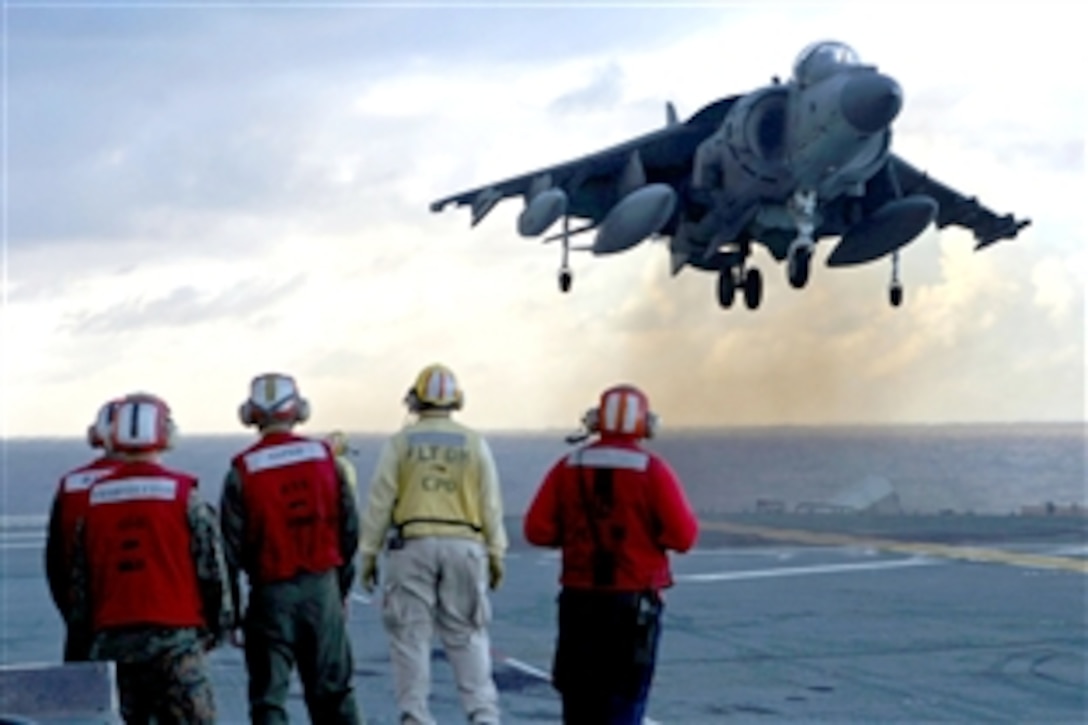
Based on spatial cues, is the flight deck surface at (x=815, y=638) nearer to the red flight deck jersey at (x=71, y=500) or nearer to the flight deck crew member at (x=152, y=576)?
the red flight deck jersey at (x=71, y=500)

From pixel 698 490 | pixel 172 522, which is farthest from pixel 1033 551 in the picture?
pixel 698 490

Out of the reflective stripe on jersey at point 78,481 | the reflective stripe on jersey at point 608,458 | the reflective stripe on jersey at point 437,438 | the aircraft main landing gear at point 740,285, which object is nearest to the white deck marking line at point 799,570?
the aircraft main landing gear at point 740,285

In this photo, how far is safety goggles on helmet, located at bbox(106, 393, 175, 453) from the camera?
302 inches

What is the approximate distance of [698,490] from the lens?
145 m

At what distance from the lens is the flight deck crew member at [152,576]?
755 cm

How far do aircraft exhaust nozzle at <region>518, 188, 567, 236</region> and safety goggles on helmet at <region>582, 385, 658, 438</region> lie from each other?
17884 mm

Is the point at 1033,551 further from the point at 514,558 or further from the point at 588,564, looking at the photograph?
the point at 588,564

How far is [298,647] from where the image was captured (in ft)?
29.4

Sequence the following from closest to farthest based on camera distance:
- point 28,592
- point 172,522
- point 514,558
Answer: point 172,522
point 28,592
point 514,558

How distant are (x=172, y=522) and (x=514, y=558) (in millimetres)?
22781

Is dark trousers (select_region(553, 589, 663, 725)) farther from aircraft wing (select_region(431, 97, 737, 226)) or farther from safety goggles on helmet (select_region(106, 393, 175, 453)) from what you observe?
aircraft wing (select_region(431, 97, 737, 226))

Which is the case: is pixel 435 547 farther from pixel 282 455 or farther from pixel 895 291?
pixel 895 291

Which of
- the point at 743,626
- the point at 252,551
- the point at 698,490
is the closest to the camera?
the point at 252,551

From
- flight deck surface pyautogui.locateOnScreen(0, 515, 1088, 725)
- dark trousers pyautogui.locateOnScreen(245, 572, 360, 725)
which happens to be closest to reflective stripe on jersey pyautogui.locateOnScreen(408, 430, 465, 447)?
dark trousers pyautogui.locateOnScreen(245, 572, 360, 725)
